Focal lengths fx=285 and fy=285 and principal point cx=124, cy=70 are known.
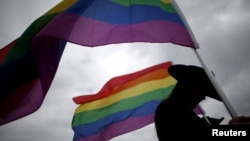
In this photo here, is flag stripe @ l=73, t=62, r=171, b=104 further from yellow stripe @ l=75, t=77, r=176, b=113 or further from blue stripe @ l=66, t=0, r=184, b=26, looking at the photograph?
blue stripe @ l=66, t=0, r=184, b=26

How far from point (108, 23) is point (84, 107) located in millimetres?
5162

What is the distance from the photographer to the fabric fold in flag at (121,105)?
9.55m

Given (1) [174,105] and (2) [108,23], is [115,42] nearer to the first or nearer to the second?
(2) [108,23]

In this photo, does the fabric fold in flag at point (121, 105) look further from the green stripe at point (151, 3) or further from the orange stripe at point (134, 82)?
the green stripe at point (151, 3)

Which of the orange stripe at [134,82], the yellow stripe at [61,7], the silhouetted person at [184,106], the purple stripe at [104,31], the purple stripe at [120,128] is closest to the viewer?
the silhouetted person at [184,106]

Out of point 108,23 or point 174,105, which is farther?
point 108,23

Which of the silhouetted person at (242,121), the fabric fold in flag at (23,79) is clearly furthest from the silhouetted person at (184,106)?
the fabric fold in flag at (23,79)

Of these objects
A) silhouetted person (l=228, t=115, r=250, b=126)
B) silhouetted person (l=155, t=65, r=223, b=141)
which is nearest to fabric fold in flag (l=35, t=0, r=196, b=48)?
silhouetted person (l=155, t=65, r=223, b=141)

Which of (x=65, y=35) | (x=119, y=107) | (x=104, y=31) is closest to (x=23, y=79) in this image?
(x=65, y=35)

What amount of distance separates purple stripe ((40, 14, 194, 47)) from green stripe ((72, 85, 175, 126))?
180 inches

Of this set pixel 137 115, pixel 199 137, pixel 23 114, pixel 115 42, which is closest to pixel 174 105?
pixel 199 137

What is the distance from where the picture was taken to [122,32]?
5.21 metres

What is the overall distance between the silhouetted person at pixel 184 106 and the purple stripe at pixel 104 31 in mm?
1615

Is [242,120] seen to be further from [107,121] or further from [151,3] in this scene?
[107,121]
